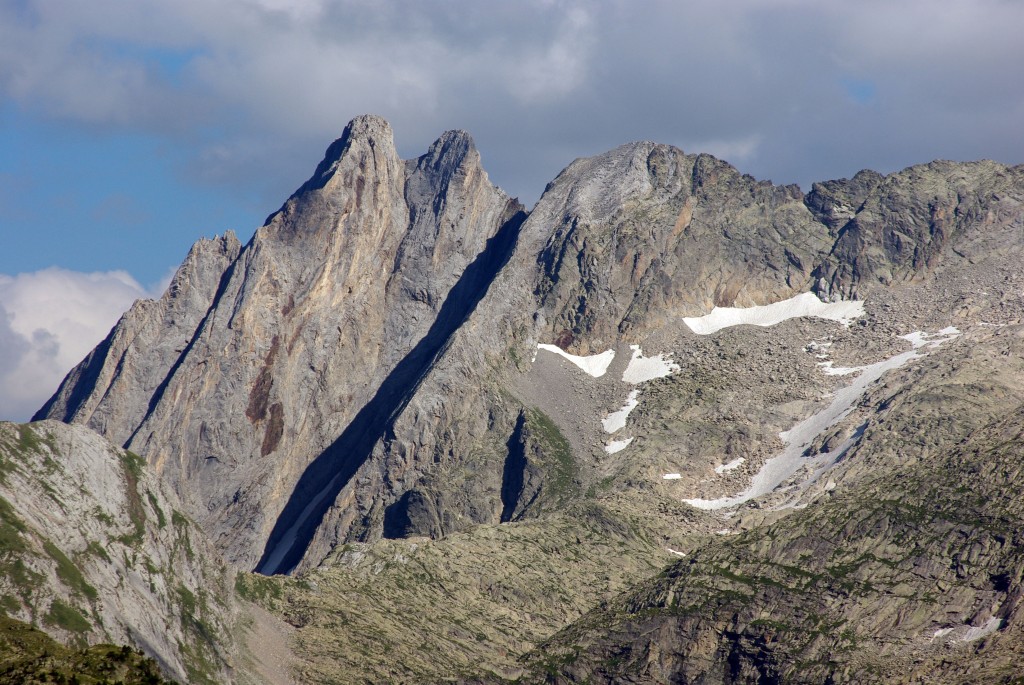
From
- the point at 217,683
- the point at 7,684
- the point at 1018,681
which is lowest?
the point at 7,684

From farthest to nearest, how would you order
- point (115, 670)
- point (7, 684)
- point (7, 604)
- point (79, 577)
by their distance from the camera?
point (79, 577)
point (7, 604)
point (115, 670)
point (7, 684)

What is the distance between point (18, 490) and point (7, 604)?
27973 millimetres

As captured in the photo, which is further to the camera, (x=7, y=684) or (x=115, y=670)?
(x=115, y=670)

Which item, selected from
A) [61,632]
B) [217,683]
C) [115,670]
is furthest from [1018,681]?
[115,670]

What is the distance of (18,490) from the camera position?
19588 centimetres

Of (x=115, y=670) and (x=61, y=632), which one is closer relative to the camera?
(x=115, y=670)

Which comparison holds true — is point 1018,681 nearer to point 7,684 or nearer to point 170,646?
point 170,646

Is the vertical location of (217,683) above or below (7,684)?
above

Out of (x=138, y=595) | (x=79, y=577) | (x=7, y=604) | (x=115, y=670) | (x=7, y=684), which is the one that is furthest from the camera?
(x=138, y=595)

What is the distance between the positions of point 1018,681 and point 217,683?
100434 mm

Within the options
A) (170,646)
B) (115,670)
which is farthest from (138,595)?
(115,670)

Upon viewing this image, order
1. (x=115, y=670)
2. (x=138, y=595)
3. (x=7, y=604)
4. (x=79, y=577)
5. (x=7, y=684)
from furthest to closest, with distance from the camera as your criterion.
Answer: (x=138, y=595) → (x=79, y=577) → (x=7, y=604) → (x=115, y=670) → (x=7, y=684)

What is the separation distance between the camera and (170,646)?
197 m

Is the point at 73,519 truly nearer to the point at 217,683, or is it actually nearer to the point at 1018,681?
the point at 217,683
